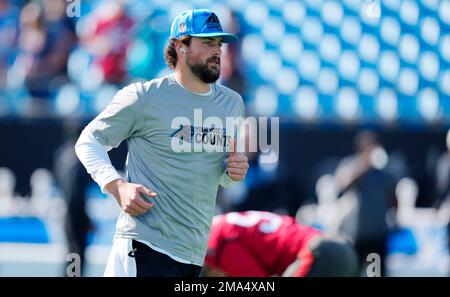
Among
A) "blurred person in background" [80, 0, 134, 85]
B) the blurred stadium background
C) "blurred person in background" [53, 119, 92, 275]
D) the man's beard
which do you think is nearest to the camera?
the man's beard

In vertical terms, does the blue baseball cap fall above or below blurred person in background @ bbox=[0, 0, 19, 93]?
below

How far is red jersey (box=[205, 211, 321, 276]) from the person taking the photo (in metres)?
5.65

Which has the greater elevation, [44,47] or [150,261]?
[44,47]

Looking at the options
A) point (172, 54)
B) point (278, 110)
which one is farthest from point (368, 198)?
point (172, 54)

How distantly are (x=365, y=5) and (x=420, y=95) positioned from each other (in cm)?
122

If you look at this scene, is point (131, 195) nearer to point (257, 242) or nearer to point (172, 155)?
point (172, 155)

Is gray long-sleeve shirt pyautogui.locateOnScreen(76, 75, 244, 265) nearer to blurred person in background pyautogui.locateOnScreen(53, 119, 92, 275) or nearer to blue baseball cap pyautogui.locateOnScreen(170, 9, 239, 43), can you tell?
blue baseball cap pyautogui.locateOnScreen(170, 9, 239, 43)

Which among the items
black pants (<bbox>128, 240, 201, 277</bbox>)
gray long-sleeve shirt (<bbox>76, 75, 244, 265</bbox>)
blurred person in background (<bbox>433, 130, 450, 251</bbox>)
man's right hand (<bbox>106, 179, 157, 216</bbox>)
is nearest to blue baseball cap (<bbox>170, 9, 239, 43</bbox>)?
gray long-sleeve shirt (<bbox>76, 75, 244, 265</bbox>)

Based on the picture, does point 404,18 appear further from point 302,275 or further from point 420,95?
point 302,275

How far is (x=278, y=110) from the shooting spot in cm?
864

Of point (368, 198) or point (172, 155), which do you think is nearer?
point (172, 155)

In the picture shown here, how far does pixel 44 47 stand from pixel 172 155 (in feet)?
17.1

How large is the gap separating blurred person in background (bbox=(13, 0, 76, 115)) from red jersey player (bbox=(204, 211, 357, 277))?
11.8ft
